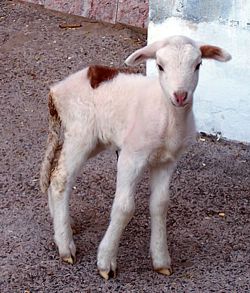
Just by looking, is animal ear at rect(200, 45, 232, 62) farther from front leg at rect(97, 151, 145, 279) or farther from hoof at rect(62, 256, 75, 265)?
hoof at rect(62, 256, 75, 265)

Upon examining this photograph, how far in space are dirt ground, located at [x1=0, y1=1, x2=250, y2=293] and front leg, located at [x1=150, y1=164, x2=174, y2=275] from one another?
93 millimetres


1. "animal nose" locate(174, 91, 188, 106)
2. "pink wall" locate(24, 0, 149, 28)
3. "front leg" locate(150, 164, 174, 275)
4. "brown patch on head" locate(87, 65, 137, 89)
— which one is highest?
"animal nose" locate(174, 91, 188, 106)

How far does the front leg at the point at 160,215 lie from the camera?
15.4 ft

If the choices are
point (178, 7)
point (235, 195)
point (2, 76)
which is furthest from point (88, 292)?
point (2, 76)

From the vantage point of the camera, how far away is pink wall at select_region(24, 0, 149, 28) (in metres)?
8.84

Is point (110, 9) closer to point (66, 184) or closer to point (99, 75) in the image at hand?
point (99, 75)

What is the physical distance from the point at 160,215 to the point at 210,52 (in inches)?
38.4

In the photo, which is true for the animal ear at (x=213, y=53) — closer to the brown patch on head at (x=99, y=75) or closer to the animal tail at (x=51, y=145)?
the brown patch on head at (x=99, y=75)

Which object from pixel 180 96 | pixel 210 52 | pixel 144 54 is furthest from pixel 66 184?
pixel 210 52

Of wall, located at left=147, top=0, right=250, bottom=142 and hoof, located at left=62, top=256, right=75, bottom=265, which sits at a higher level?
wall, located at left=147, top=0, right=250, bottom=142

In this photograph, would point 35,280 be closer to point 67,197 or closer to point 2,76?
point 67,197

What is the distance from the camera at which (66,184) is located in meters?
4.84

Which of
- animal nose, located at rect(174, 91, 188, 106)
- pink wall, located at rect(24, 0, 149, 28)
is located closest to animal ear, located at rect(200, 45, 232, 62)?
animal nose, located at rect(174, 91, 188, 106)

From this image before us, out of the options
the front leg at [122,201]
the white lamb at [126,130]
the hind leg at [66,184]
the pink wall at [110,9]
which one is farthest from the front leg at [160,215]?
the pink wall at [110,9]
